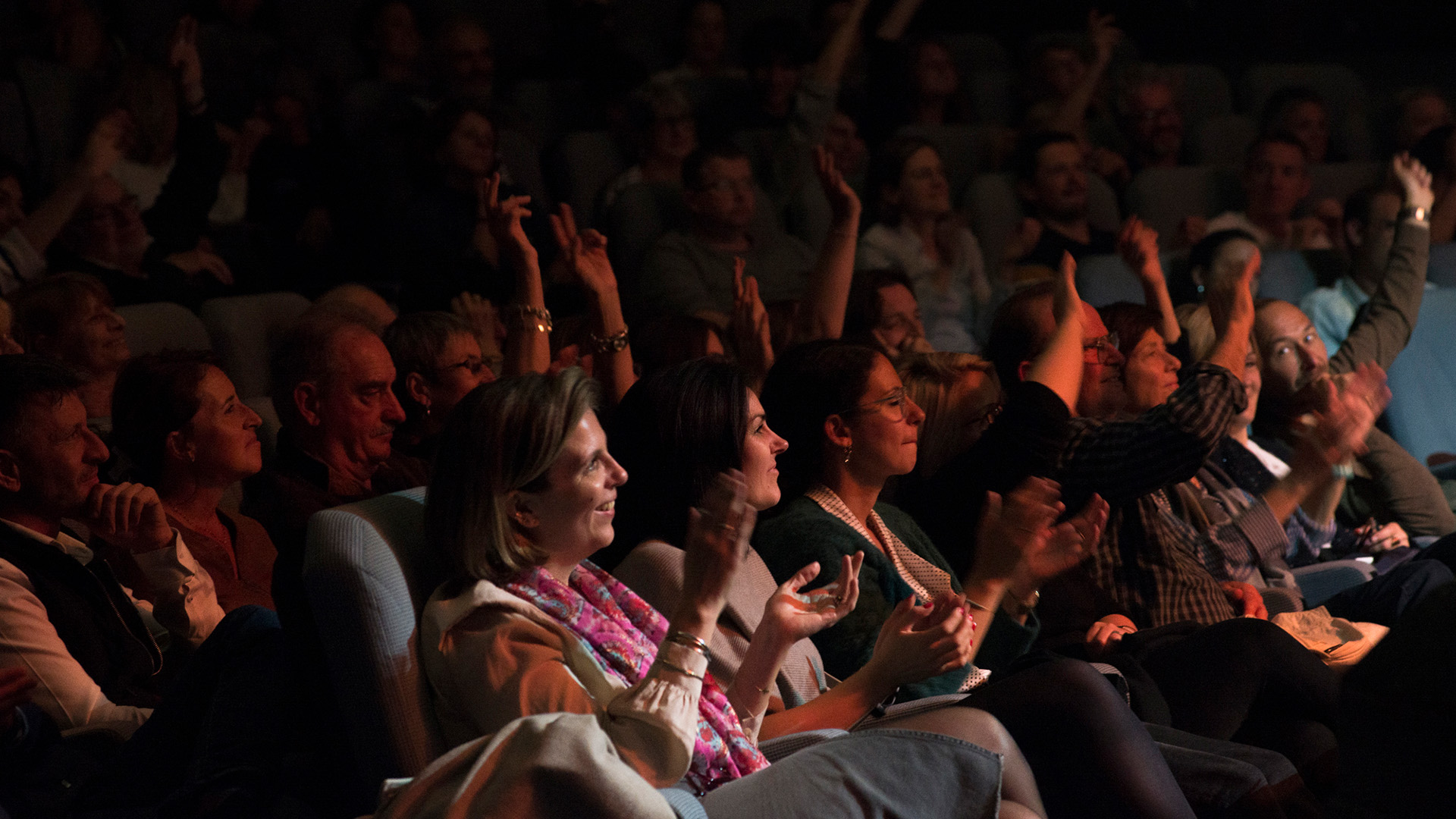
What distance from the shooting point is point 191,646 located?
1.90m

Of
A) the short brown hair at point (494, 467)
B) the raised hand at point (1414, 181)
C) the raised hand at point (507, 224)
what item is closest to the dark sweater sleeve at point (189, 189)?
the raised hand at point (507, 224)

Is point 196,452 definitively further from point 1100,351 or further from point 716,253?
point 716,253

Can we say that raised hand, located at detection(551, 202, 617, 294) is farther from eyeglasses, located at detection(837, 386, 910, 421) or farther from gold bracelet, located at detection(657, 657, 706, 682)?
gold bracelet, located at detection(657, 657, 706, 682)

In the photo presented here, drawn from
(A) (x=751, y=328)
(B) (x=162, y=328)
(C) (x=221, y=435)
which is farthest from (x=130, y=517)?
(A) (x=751, y=328)

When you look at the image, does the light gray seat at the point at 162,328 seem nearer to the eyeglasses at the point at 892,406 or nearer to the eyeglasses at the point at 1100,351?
the eyeglasses at the point at 892,406

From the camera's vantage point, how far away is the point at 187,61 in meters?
3.62

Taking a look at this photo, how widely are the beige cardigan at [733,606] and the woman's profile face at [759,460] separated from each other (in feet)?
0.30

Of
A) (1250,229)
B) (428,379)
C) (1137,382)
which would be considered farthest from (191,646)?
(1250,229)

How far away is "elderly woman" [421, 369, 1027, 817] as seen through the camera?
1.41 m

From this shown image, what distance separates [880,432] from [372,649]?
833 millimetres

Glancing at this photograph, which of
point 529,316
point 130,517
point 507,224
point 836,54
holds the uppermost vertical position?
point 836,54

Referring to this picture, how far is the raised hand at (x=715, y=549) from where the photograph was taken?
1.43 meters

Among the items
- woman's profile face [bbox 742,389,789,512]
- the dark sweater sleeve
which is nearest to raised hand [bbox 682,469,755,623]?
woman's profile face [bbox 742,389,789,512]

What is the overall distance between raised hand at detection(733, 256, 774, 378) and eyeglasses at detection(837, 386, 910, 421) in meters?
0.65
